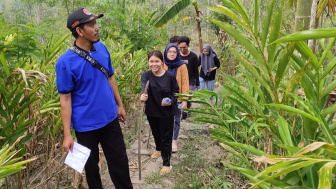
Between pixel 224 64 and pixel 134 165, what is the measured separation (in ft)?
21.0

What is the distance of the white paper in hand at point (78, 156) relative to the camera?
2.23 m

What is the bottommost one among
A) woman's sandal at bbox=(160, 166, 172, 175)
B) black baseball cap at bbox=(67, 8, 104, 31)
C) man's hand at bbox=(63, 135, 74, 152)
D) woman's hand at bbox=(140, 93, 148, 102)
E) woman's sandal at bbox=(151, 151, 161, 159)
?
woman's sandal at bbox=(160, 166, 172, 175)

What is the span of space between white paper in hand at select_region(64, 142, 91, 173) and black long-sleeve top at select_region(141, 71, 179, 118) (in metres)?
1.12

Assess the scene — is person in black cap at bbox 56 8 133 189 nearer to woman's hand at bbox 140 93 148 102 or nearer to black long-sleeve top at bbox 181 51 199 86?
woman's hand at bbox 140 93 148 102

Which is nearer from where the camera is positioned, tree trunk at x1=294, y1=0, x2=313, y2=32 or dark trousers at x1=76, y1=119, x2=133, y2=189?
dark trousers at x1=76, y1=119, x2=133, y2=189

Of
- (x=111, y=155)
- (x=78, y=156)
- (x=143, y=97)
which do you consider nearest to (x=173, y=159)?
(x=143, y=97)

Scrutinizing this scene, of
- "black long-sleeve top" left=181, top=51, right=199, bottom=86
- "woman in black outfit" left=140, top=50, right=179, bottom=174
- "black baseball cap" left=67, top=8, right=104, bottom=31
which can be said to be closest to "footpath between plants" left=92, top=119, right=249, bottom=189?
"woman in black outfit" left=140, top=50, right=179, bottom=174

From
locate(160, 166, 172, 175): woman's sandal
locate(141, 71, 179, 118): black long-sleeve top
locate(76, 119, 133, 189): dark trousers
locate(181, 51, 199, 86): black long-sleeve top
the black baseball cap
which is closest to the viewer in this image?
the black baseball cap

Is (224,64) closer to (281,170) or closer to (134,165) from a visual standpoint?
(134,165)

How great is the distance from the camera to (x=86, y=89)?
2.30 metres

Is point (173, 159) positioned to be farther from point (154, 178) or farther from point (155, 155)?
point (154, 178)

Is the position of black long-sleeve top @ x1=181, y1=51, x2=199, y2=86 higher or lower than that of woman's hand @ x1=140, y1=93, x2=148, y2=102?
higher

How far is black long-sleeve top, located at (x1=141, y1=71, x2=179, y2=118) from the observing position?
322cm

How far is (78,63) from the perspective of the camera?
7.32 ft
